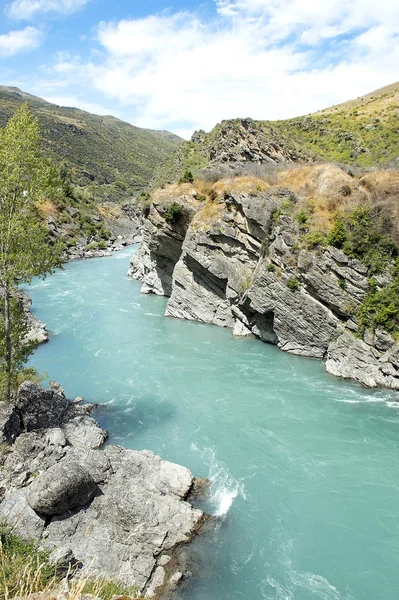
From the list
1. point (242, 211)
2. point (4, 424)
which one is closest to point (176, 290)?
point (242, 211)

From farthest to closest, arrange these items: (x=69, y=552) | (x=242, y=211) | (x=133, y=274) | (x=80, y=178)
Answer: (x=80, y=178)
(x=133, y=274)
(x=242, y=211)
(x=69, y=552)

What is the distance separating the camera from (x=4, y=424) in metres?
14.1

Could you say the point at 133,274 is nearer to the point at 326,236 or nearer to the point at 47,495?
the point at 326,236

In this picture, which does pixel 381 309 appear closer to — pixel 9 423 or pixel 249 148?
pixel 9 423

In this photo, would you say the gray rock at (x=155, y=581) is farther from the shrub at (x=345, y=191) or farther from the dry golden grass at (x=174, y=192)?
the dry golden grass at (x=174, y=192)

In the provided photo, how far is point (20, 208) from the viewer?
15023 millimetres

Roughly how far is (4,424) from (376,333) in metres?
19.2

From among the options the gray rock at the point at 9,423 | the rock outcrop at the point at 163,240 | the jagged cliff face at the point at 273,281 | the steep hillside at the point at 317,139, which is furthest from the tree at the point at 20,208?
the steep hillside at the point at 317,139

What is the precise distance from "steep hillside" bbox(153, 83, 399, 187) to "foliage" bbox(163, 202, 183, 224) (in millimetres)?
9665

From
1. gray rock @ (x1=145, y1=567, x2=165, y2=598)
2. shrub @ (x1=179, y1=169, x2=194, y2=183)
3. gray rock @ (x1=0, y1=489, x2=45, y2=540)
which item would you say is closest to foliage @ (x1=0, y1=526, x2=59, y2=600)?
gray rock @ (x1=0, y1=489, x2=45, y2=540)

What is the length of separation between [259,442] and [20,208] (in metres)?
13.4

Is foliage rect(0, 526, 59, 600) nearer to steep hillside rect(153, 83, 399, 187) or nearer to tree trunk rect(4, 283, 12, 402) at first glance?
tree trunk rect(4, 283, 12, 402)

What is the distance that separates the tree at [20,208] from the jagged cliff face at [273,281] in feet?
51.6

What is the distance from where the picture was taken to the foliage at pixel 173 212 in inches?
1375
